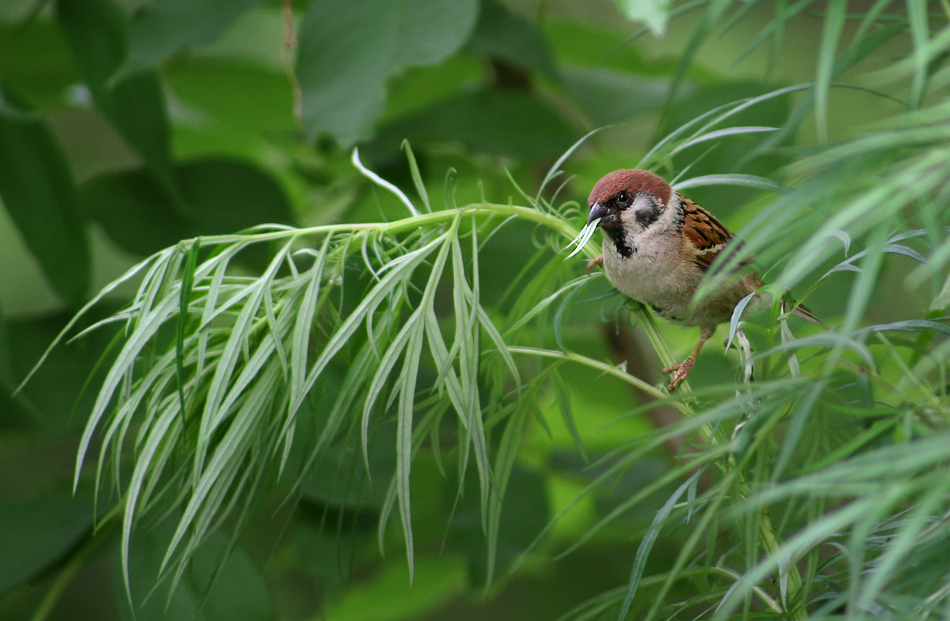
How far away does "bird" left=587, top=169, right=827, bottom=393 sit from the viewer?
955mm

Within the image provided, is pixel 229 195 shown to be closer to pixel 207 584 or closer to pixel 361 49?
pixel 361 49

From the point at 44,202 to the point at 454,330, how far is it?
2.56 ft

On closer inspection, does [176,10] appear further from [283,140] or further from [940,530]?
[940,530]

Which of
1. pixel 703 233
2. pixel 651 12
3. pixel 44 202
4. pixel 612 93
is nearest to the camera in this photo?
pixel 651 12

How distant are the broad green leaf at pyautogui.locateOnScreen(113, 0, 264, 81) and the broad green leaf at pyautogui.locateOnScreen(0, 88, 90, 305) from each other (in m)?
0.20

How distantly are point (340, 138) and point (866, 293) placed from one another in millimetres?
889

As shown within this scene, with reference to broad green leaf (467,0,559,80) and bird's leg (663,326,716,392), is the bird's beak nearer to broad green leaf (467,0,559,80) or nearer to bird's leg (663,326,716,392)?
bird's leg (663,326,716,392)

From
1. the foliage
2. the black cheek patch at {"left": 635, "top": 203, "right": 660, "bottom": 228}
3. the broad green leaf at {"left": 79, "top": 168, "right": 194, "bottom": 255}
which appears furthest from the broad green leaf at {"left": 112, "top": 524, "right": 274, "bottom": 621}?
the black cheek patch at {"left": 635, "top": 203, "right": 660, "bottom": 228}

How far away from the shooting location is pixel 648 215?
1.06m

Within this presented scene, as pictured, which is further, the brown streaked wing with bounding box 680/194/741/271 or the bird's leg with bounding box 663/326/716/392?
the brown streaked wing with bounding box 680/194/741/271

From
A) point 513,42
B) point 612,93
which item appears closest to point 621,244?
point 513,42

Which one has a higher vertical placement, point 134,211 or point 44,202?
point 44,202

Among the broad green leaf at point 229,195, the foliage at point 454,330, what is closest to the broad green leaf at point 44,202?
the foliage at point 454,330

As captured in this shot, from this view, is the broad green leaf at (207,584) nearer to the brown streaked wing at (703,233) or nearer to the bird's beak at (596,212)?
the bird's beak at (596,212)
